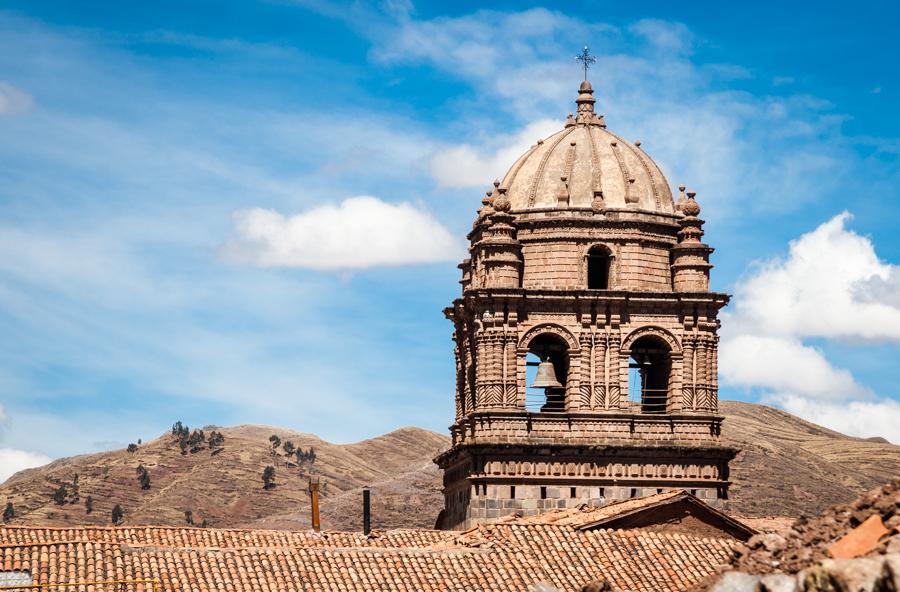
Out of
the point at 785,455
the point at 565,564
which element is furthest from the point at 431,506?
the point at 565,564

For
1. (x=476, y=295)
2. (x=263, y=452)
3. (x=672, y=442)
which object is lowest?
(x=672, y=442)

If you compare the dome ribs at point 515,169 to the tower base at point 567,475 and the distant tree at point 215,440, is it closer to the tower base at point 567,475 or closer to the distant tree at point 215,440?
the tower base at point 567,475

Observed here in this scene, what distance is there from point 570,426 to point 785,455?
61173 mm

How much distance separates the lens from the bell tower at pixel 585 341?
161ft

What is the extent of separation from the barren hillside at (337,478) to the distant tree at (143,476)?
406mm

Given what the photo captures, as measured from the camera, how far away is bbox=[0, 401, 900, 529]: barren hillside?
103 meters

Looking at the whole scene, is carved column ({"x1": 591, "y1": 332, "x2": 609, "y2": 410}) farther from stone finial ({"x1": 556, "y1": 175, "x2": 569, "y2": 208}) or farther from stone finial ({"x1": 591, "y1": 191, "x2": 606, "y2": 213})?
stone finial ({"x1": 556, "y1": 175, "x2": 569, "y2": 208})

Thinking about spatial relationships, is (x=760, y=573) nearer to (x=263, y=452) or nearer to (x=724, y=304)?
(x=724, y=304)

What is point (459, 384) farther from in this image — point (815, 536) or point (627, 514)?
point (815, 536)

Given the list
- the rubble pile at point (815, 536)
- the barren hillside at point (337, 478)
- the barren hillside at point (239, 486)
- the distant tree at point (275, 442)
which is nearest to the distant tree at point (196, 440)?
the barren hillside at point (239, 486)

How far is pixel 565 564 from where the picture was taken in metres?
42.1

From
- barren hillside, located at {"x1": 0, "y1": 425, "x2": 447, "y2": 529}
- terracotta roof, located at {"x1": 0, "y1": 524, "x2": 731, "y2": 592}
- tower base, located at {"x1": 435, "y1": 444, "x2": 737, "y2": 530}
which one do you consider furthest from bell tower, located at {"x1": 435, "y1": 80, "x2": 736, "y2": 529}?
barren hillside, located at {"x1": 0, "y1": 425, "x2": 447, "y2": 529}

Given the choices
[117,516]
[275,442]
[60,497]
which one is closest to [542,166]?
[117,516]

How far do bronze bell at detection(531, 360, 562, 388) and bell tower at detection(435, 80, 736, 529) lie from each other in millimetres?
39
